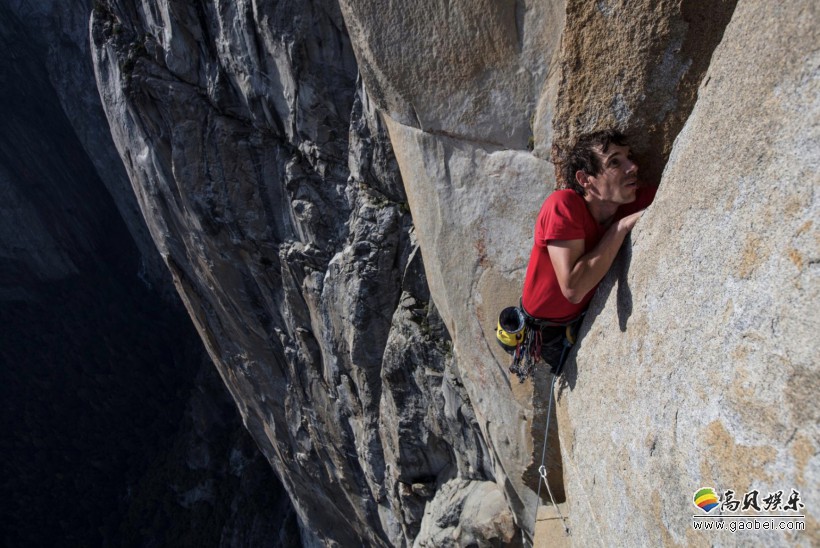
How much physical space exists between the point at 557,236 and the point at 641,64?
97 cm

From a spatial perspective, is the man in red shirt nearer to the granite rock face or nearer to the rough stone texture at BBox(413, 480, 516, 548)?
the granite rock face

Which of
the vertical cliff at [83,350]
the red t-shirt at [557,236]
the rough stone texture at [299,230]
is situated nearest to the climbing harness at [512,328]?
the red t-shirt at [557,236]

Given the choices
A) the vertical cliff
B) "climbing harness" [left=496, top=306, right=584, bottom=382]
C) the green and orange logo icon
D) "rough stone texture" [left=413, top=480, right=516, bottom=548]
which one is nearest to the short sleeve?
"climbing harness" [left=496, top=306, right=584, bottom=382]

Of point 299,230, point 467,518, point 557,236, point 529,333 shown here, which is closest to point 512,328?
point 529,333

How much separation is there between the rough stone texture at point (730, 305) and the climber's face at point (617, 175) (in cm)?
19

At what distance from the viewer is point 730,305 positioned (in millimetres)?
1952

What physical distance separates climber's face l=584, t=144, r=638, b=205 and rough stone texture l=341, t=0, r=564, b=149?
0.96m

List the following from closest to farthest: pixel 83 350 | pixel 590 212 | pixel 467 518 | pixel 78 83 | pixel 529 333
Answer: pixel 590 212
pixel 529 333
pixel 467 518
pixel 78 83
pixel 83 350

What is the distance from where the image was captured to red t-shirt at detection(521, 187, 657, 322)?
2.70 m

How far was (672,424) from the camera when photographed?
2.26m

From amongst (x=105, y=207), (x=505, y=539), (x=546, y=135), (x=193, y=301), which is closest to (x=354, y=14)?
(x=546, y=135)

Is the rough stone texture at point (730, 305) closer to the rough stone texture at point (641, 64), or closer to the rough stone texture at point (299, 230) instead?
the rough stone texture at point (641, 64)

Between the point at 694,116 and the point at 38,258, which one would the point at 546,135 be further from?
the point at 38,258

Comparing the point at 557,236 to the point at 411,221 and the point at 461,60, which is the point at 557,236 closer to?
the point at 461,60
